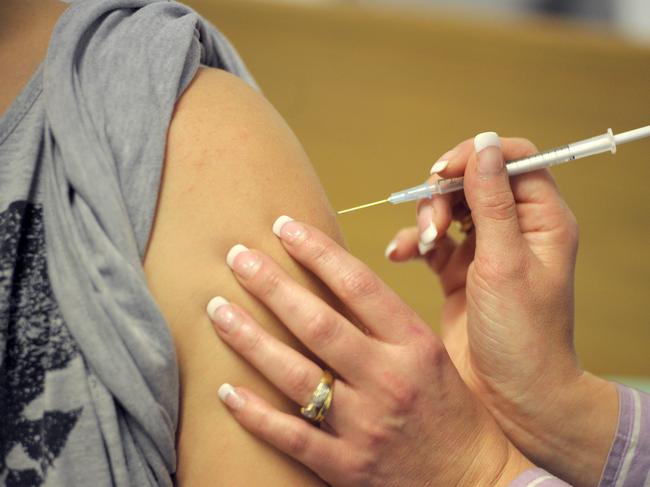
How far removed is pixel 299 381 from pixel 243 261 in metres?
0.13

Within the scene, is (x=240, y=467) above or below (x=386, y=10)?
below

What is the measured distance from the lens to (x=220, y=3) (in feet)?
6.22

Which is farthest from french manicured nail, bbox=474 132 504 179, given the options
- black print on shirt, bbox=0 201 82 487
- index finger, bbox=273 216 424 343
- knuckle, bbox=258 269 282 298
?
black print on shirt, bbox=0 201 82 487

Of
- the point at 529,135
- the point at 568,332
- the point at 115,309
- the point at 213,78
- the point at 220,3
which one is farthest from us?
the point at 529,135

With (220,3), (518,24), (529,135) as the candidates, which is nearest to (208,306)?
(220,3)

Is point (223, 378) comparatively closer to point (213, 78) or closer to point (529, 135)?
point (213, 78)

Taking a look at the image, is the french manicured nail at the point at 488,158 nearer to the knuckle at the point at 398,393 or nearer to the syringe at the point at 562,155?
the syringe at the point at 562,155

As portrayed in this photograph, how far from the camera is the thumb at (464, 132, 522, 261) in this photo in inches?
35.1

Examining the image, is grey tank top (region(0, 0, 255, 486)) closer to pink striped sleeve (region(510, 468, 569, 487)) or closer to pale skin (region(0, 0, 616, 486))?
pale skin (region(0, 0, 616, 486))

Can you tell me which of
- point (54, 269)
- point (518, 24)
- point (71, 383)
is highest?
A: point (518, 24)

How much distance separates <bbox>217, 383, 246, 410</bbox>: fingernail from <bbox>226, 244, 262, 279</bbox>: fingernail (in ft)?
0.37

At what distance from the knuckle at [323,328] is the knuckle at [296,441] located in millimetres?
91

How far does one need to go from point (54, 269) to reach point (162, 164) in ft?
0.48

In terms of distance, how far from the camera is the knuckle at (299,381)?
735 millimetres
